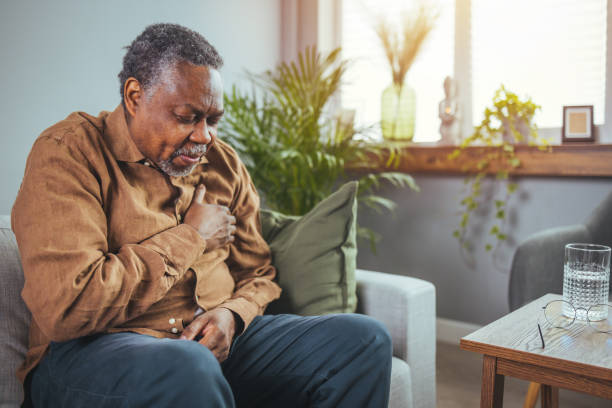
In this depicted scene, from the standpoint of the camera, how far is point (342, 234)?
144 centimetres

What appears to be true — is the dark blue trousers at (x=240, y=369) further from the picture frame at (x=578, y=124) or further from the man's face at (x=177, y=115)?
the picture frame at (x=578, y=124)

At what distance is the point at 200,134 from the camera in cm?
119

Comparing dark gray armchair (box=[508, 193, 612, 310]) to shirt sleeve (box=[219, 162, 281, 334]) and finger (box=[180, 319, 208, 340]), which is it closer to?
shirt sleeve (box=[219, 162, 281, 334])

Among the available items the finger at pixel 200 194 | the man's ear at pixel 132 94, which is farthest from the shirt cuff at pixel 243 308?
the man's ear at pixel 132 94

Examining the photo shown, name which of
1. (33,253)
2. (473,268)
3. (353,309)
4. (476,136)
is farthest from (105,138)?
(473,268)

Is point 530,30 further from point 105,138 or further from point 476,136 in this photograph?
point 105,138

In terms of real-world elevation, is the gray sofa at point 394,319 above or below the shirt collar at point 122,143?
below

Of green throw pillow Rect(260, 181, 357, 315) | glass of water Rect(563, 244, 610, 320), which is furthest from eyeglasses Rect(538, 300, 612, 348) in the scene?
Result: green throw pillow Rect(260, 181, 357, 315)

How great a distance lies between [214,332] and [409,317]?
547 millimetres

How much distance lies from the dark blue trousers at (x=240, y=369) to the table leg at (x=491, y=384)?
0.21 meters

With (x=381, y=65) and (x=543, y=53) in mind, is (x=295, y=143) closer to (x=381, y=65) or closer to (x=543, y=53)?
(x=381, y=65)

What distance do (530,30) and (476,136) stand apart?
1.88 ft

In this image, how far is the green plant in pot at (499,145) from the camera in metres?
2.24

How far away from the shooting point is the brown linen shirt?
958 millimetres
